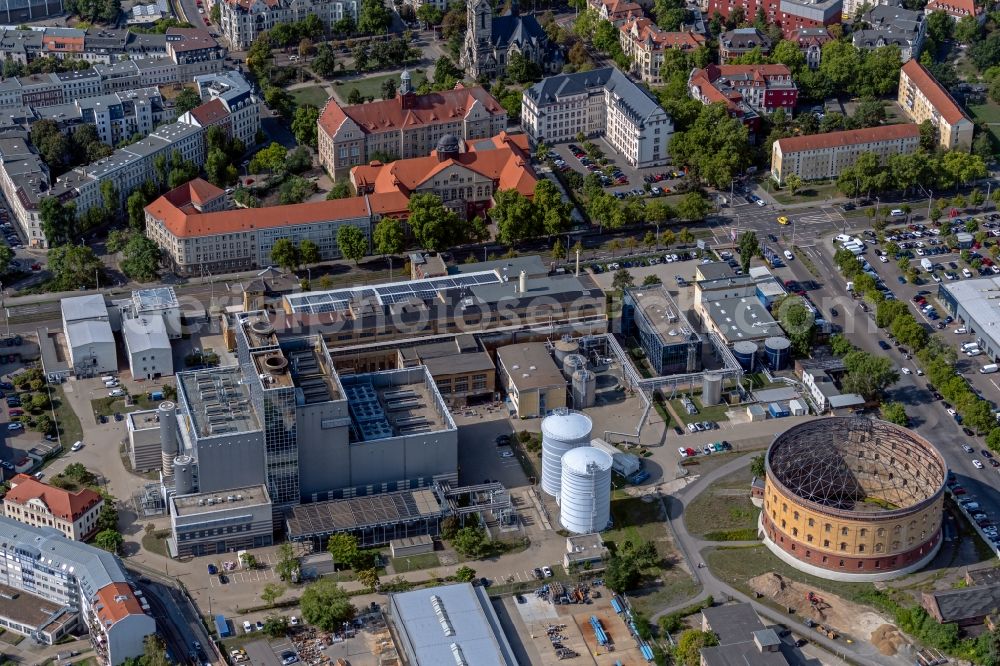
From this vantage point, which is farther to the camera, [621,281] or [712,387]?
[621,281]

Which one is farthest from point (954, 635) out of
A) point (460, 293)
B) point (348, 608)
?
point (460, 293)

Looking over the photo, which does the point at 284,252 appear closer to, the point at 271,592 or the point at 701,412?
the point at 701,412

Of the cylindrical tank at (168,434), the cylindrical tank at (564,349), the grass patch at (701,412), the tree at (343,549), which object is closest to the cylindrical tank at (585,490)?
the tree at (343,549)

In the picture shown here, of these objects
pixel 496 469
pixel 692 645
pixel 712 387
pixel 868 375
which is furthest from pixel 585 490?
pixel 868 375

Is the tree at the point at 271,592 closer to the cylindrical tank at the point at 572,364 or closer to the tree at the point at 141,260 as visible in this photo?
the cylindrical tank at the point at 572,364

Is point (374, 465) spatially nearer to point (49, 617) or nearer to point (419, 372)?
point (419, 372)

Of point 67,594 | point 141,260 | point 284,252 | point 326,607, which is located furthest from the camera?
point 284,252
